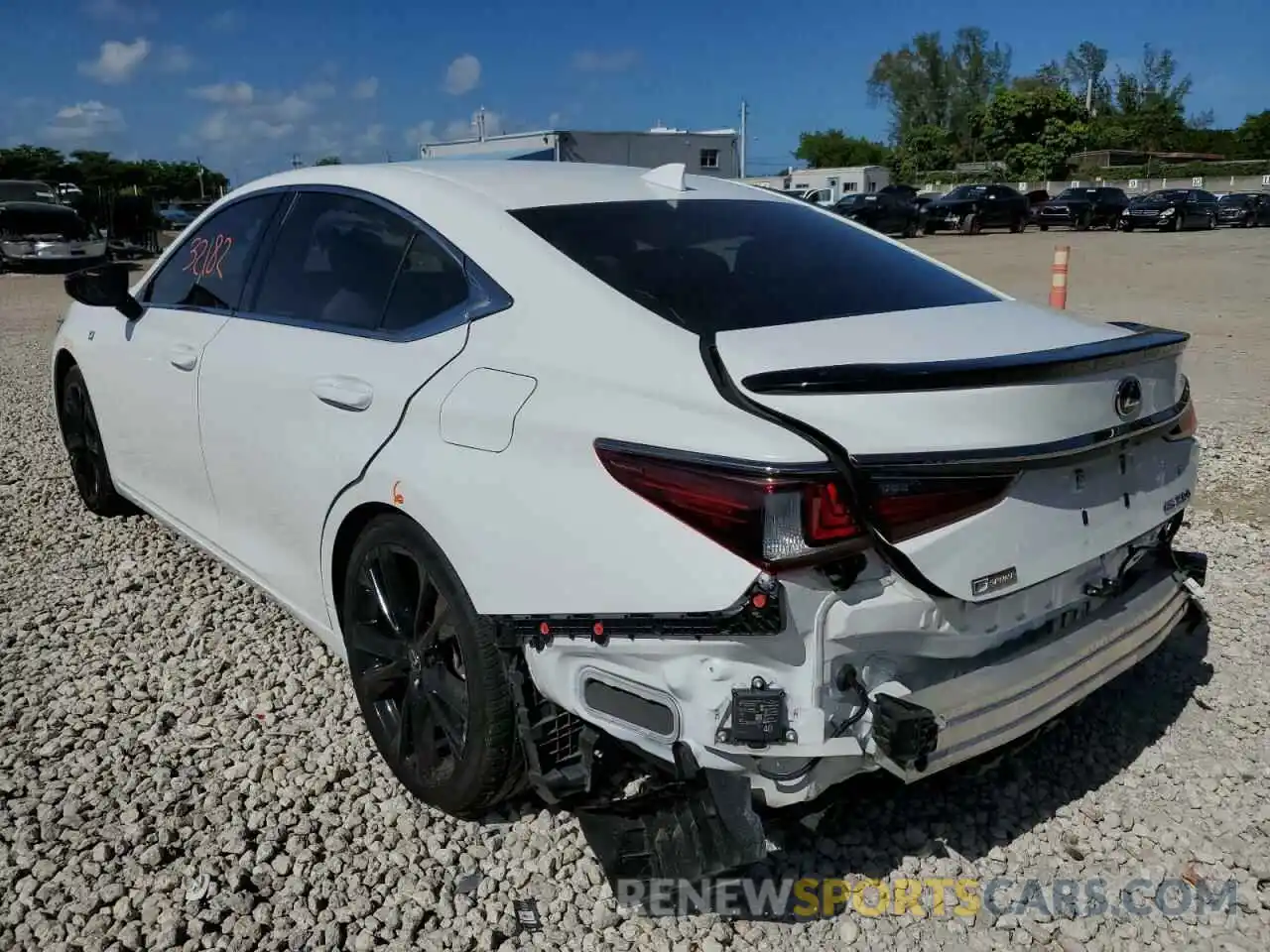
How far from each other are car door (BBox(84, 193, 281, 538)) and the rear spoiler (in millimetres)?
2273

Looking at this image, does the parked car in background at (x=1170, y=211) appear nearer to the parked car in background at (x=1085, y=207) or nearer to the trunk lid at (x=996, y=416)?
the parked car in background at (x=1085, y=207)

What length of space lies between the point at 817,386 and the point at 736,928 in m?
1.27

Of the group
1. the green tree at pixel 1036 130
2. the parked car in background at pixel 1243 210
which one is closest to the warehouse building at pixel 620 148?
the parked car in background at pixel 1243 210

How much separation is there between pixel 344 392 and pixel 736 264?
3.60ft

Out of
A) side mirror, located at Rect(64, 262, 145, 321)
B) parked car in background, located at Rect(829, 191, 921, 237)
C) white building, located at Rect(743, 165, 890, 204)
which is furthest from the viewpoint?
white building, located at Rect(743, 165, 890, 204)

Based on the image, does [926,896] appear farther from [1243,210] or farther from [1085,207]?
[1243,210]

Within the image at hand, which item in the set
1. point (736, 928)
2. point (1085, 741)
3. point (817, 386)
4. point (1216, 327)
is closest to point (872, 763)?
point (736, 928)

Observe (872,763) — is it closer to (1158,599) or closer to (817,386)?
(817,386)

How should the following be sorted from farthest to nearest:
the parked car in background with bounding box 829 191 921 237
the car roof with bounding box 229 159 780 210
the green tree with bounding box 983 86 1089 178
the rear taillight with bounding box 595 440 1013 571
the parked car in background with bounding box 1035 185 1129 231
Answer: the green tree with bounding box 983 86 1089 178 → the parked car in background with bounding box 1035 185 1129 231 → the parked car in background with bounding box 829 191 921 237 → the car roof with bounding box 229 159 780 210 → the rear taillight with bounding box 595 440 1013 571

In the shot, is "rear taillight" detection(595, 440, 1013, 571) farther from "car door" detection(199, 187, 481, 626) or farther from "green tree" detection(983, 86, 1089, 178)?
"green tree" detection(983, 86, 1089, 178)

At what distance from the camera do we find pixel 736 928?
245cm

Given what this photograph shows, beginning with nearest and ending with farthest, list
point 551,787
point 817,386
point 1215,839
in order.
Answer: point 817,386
point 551,787
point 1215,839

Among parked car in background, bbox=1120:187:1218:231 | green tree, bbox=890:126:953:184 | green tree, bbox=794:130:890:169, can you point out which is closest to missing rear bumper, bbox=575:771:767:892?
parked car in background, bbox=1120:187:1218:231

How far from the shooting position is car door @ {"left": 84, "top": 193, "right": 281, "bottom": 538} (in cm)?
369
